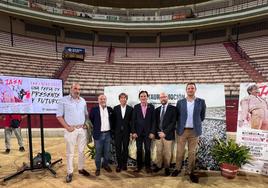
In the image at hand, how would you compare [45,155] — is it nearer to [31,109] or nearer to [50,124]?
[31,109]

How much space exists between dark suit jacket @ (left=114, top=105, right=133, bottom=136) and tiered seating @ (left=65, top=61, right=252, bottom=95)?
356 inches

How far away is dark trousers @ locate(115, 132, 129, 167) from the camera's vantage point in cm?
502

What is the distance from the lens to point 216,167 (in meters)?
5.14

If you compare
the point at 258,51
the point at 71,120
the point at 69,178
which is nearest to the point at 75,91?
the point at 71,120

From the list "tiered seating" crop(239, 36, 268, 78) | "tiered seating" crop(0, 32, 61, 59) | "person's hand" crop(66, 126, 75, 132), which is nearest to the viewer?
"person's hand" crop(66, 126, 75, 132)

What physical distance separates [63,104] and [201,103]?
302cm

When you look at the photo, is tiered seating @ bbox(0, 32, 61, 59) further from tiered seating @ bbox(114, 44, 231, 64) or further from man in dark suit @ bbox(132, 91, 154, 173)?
man in dark suit @ bbox(132, 91, 154, 173)

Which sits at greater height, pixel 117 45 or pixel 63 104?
pixel 117 45

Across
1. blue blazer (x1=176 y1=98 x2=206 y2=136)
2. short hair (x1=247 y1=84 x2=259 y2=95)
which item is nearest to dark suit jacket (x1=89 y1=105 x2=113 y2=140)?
blue blazer (x1=176 y1=98 x2=206 y2=136)

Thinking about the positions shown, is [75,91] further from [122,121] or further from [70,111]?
[122,121]

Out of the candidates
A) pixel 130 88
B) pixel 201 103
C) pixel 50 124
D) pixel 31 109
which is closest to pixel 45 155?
pixel 31 109

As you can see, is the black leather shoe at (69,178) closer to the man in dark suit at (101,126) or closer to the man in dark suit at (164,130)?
the man in dark suit at (101,126)

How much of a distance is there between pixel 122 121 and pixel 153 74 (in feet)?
41.5

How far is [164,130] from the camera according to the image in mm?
4758
